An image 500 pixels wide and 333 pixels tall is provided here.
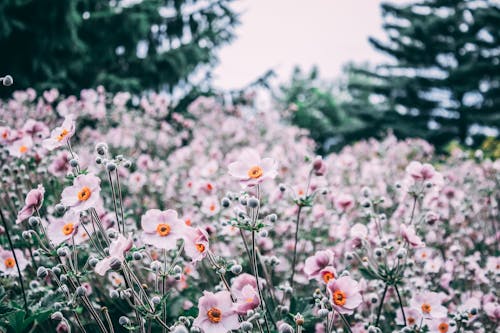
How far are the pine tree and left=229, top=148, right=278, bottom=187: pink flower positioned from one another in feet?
48.2

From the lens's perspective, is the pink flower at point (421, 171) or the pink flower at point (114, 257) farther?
the pink flower at point (421, 171)

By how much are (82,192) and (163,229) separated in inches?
11.9

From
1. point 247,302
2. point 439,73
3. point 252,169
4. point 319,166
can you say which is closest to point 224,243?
point 319,166

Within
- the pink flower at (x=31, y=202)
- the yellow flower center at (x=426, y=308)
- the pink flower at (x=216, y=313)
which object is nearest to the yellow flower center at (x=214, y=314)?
the pink flower at (x=216, y=313)

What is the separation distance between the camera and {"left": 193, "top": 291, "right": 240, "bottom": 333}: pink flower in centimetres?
132

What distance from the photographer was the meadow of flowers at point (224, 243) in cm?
141

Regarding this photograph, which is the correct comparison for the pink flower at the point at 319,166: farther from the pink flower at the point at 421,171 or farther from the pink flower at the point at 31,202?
the pink flower at the point at 31,202

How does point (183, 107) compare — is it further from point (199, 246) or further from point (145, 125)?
point (199, 246)

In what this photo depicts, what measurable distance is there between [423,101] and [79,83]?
505 inches

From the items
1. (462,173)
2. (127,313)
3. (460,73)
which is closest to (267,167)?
(127,313)

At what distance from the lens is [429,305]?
178 centimetres

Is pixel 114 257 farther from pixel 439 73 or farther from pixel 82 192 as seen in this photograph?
pixel 439 73

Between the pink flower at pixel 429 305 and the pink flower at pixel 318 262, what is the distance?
51 cm

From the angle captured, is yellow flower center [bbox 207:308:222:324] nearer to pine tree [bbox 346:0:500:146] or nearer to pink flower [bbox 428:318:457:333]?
pink flower [bbox 428:318:457:333]
